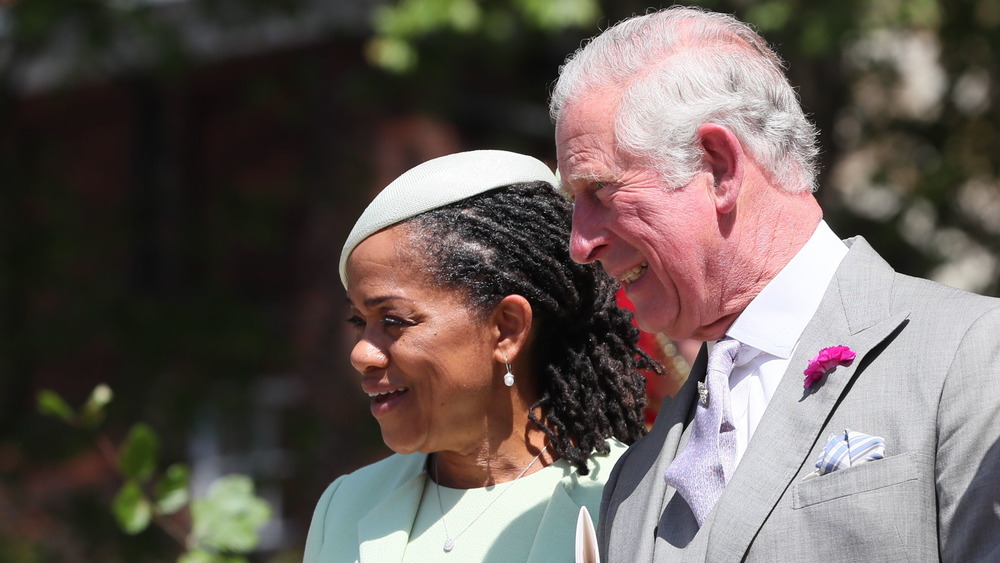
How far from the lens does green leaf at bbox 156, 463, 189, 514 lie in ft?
12.5

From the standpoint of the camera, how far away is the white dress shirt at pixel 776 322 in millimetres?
2240

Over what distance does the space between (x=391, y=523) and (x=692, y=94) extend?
1176mm

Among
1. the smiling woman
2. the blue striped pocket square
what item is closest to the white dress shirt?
the blue striped pocket square

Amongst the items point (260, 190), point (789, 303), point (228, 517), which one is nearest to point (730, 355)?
point (789, 303)

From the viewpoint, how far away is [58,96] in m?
7.96

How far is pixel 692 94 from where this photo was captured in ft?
7.50

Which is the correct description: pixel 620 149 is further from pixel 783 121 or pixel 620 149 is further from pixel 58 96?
pixel 58 96

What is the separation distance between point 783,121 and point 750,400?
53 centimetres

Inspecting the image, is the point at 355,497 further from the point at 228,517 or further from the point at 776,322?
the point at 776,322

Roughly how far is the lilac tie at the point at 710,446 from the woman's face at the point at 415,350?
548mm

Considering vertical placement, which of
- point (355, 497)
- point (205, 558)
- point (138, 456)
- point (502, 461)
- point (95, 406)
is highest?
point (502, 461)

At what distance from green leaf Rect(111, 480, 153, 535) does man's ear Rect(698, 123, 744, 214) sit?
Answer: 2327 mm

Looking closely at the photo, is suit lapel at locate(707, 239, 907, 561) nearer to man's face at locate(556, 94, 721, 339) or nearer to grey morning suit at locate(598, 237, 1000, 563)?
grey morning suit at locate(598, 237, 1000, 563)

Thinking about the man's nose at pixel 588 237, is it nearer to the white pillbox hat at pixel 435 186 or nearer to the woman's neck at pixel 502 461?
the white pillbox hat at pixel 435 186
